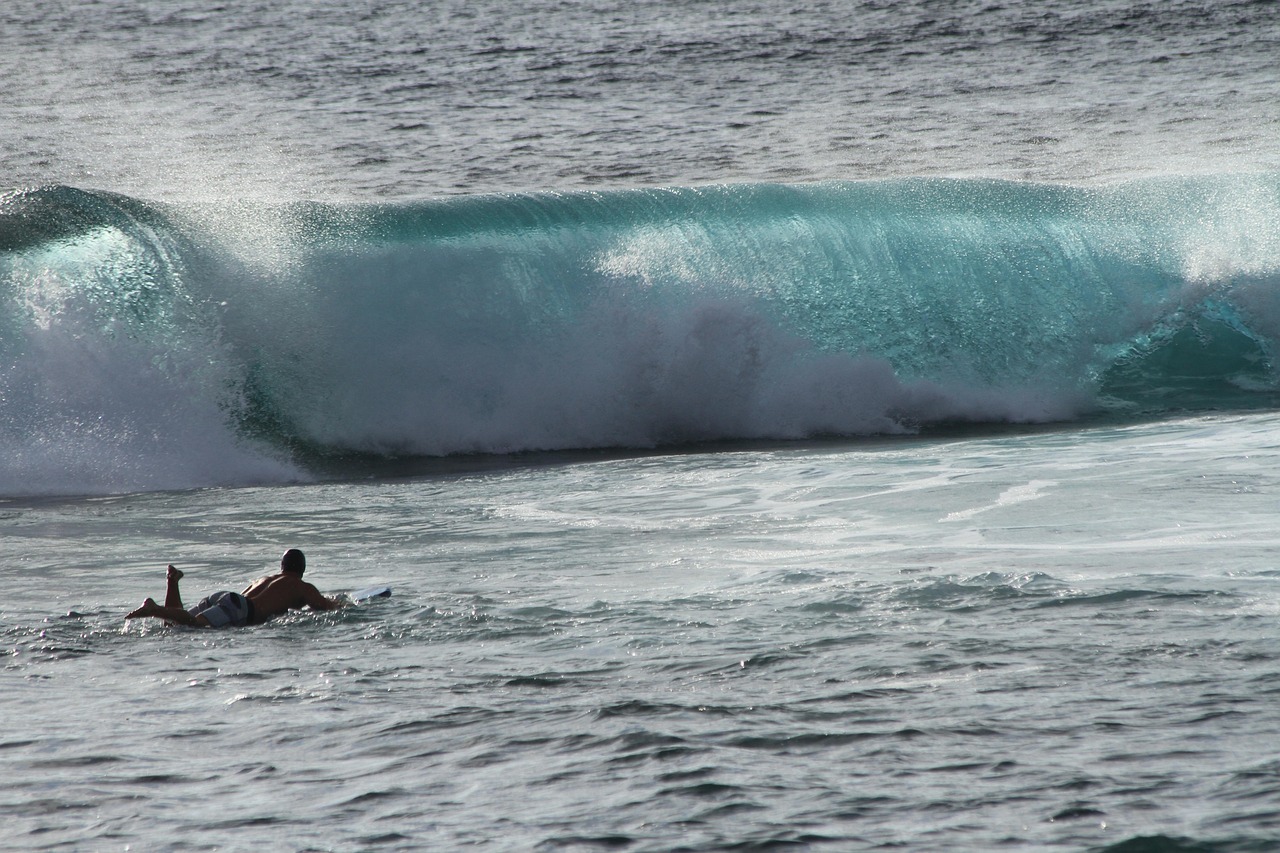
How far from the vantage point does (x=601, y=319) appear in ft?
44.2

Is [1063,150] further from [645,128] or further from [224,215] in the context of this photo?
[224,215]

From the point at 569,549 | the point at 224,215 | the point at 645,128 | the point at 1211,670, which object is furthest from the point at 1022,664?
the point at 645,128

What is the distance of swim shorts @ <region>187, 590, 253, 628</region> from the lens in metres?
6.21

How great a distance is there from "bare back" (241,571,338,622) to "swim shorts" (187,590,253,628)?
0.04 m

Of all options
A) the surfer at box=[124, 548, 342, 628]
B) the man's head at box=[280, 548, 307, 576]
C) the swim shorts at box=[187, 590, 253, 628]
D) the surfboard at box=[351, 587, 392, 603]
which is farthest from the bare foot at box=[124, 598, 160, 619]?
the surfboard at box=[351, 587, 392, 603]

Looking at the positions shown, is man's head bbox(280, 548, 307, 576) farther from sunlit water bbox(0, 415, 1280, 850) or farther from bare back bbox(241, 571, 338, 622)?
sunlit water bbox(0, 415, 1280, 850)

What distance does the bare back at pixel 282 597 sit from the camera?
6328 mm

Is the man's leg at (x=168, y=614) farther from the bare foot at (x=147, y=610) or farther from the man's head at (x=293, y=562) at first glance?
the man's head at (x=293, y=562)

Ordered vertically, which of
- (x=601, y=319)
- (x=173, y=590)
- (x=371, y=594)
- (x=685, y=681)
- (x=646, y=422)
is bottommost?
(x=685, y=681)

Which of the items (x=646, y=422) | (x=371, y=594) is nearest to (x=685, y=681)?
(x=371, y=594)

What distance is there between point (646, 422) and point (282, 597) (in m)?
6.80

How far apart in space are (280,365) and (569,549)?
569 centimetres

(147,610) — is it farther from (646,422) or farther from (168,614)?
(646,422)

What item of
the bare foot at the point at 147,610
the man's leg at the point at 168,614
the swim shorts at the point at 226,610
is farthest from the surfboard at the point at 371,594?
the bare foot at the point at 147,610
